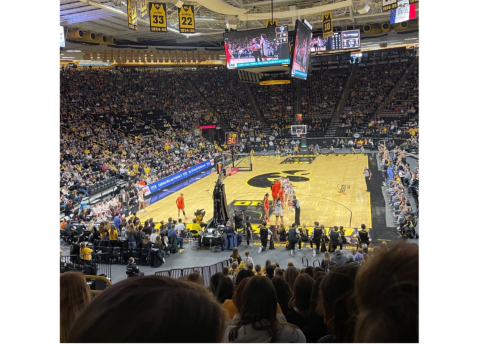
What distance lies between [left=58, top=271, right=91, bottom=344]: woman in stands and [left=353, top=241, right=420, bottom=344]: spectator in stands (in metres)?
1.68

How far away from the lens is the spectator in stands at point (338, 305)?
245cm

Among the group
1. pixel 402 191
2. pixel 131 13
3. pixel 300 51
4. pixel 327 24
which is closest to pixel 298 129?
pixel 327 24

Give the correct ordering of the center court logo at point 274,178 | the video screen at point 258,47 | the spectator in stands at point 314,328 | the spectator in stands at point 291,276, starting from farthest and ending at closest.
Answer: the center court logo at point 274,178
the video screen at point 258,47
the spectator in stands at point 291,276
the spectator in stands at point 314,328

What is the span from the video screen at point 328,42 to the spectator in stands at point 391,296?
34697 millimetres

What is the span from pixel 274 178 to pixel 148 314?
2557cm

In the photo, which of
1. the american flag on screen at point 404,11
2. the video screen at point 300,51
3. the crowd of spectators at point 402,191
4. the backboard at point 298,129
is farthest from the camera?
the backboard at point 298,129

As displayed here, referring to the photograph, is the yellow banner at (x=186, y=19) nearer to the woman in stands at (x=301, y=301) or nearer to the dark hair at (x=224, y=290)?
the dark hair at (x=224, y=290)

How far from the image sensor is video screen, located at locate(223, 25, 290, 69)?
20.4 metres

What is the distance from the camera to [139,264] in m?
12.8

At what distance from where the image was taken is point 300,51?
69.0ft

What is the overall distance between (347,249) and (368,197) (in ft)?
24.2

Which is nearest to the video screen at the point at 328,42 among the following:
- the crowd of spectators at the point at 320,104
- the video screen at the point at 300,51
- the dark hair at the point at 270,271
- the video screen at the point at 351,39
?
the video screen at the point at 351,39

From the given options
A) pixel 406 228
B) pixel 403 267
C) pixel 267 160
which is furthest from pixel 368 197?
pixel 403 267
